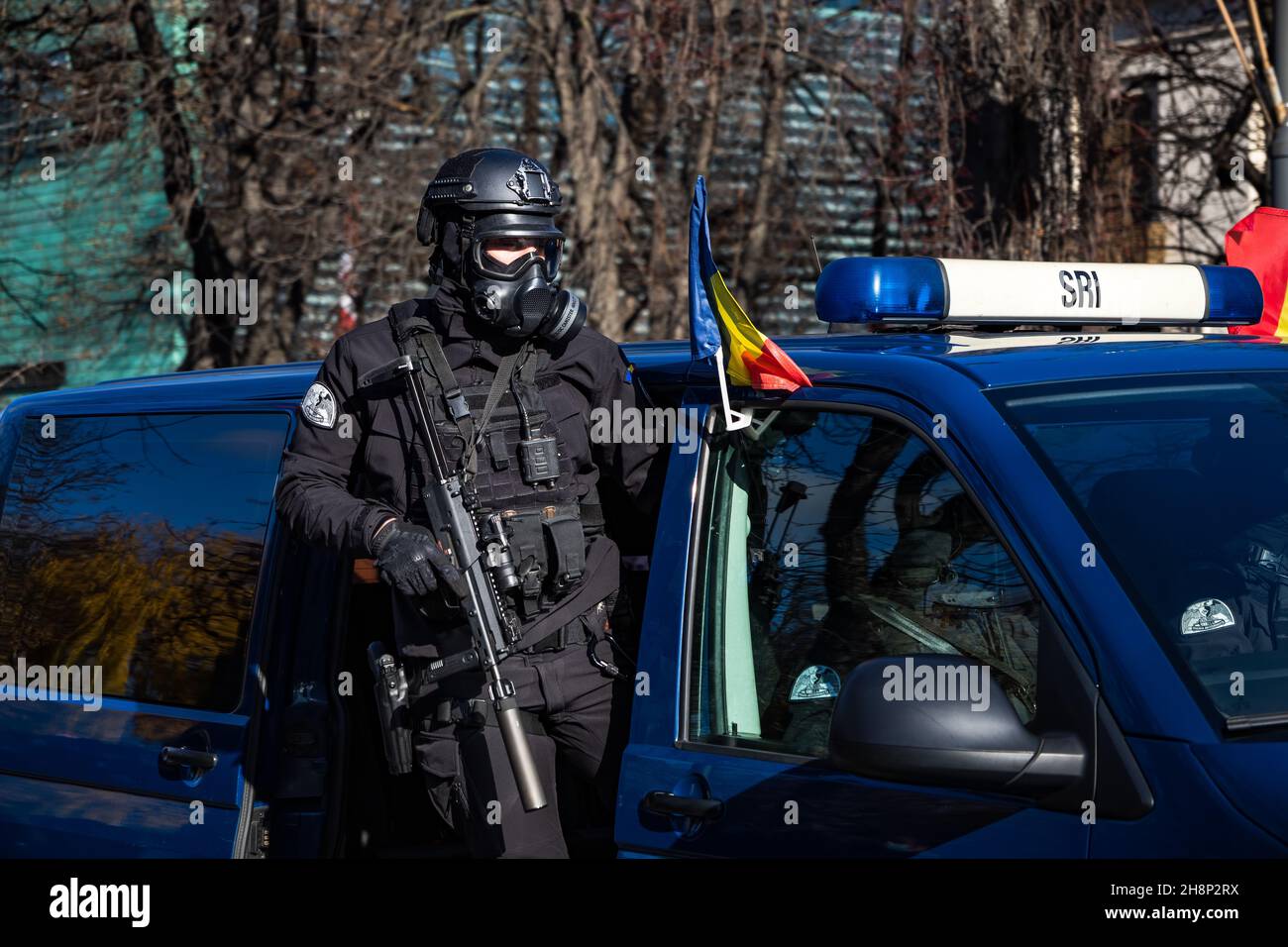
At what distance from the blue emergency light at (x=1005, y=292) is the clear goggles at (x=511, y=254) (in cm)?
59

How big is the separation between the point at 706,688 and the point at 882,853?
0.47 metres

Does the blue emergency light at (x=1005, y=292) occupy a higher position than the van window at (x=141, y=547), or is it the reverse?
the blue emergency light at (x=1005, y=292)

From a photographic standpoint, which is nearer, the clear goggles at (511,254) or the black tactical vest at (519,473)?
the black tactical vest at (519,473)

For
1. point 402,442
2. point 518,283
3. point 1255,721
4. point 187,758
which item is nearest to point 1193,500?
point 1255,721

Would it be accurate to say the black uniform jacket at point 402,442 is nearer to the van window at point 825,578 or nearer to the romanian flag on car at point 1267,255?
the van window at point 825,578

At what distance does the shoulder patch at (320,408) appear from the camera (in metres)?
3.07

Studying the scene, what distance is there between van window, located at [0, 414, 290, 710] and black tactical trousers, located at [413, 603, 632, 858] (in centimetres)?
63

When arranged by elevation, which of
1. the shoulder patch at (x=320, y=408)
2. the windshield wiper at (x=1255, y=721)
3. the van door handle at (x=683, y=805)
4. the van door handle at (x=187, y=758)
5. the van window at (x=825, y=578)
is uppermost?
the shoulder patch at (x=320, y=408)

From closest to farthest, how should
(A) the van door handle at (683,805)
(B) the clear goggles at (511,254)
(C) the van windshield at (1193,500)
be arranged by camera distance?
(C) the van windshield at (1193,500) < (A) the van door handle at (683,805) < (B) the clear goggles at (511,254)

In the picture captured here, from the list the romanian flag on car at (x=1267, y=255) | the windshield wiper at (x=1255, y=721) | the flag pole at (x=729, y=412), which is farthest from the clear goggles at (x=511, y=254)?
the windshield wiper at (x=1255, y=721)

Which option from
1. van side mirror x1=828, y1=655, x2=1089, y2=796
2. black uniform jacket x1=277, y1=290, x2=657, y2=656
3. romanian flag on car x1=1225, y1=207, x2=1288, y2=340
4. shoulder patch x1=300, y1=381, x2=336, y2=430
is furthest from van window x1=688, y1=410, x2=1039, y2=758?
romanian flag on car x1=1225, y1=207, x2=1288, y2=340

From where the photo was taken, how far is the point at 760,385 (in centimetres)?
265
